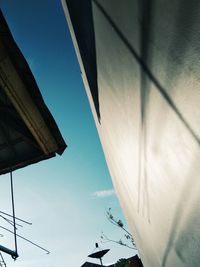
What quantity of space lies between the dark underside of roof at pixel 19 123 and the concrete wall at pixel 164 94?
3.99ft

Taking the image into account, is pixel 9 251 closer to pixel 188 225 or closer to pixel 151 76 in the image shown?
pixel 188 225

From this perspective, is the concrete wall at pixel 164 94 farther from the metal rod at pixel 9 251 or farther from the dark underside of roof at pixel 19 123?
the metal rod at pixel 9 251

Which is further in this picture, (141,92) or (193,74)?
(141,92)

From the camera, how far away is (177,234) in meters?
2.06

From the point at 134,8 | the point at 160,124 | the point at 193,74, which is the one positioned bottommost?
the point at 193,74

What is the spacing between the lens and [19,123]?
4.30 m

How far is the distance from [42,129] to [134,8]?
285cm

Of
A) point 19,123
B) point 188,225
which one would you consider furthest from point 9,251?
point 188,225

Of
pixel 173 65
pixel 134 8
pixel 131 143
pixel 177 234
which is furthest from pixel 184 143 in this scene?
pixel 131 143

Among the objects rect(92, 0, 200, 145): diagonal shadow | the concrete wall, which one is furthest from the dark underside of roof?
rect(92, 0, 200, 145): diagonal shadow

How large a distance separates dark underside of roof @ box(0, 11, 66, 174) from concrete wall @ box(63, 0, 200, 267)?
1217 mm

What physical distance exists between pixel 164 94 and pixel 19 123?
134 inches

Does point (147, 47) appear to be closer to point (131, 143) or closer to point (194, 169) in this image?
point (194, 169)

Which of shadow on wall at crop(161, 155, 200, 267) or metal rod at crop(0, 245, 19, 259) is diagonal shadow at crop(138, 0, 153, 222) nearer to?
shadow on wall at crop(161, 155, 200, 267)
